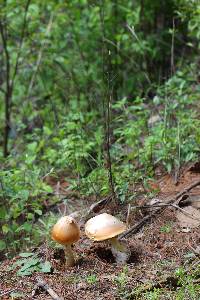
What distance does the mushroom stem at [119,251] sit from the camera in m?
4.08

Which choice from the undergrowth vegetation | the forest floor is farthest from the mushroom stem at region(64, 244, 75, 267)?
the undergrowth vegetation

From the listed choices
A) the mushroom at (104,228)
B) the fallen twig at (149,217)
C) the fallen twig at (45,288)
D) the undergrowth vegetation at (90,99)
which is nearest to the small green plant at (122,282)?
the mushroom at (104,228)

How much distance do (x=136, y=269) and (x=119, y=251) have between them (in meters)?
0.25

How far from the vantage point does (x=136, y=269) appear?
3912mm

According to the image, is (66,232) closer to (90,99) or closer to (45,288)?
(45,288)

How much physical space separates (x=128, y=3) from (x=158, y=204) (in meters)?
4.91

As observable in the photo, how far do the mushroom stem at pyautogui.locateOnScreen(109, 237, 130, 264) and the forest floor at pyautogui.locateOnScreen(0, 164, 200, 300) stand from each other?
6 cm

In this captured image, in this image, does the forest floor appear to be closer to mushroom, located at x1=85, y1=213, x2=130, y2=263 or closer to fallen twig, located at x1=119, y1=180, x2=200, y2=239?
fallen twig, located at x1=119, y1=180, x2=200, y2=239

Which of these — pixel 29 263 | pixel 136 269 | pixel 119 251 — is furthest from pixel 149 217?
pixel 29 263

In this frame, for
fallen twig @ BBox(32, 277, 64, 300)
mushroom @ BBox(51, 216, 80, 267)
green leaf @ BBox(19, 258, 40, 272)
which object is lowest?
green leaf @ BBox(19, 258, 40, 272)

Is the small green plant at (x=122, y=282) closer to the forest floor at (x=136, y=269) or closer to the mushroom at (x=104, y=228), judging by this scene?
the forest floor at (x=136, y=269)

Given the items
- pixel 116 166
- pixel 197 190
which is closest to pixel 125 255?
pixel 197 190

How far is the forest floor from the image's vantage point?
11.9 ft

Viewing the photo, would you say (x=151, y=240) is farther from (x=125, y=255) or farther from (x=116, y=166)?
(x=116, y=166)
